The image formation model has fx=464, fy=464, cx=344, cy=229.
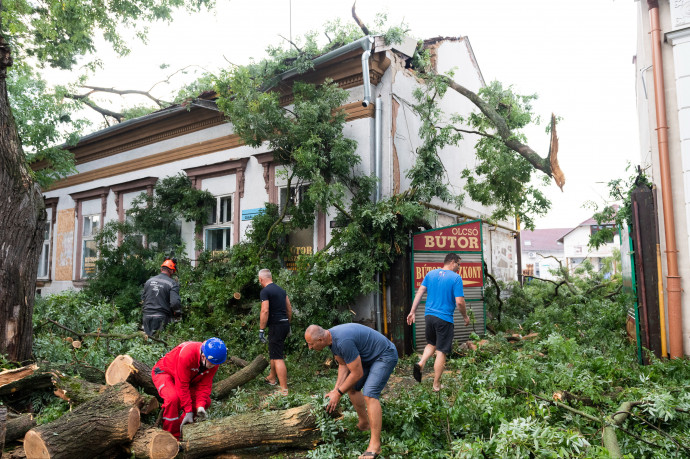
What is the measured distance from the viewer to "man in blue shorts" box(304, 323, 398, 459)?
13.2 ft

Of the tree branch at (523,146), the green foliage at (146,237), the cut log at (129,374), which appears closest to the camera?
the cut log at (129,374)

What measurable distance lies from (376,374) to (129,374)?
2.67m

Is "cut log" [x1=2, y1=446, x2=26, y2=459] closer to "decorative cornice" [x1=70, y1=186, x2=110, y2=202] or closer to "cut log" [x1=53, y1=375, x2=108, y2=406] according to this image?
"cut log" [x1=53, y1=375, x2=108, y2=406]

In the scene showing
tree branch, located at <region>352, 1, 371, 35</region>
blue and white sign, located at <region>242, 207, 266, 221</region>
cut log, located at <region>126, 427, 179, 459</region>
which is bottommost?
cut log, located at <region>126, 427, 179, 459</region>

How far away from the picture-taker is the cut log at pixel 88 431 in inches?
142

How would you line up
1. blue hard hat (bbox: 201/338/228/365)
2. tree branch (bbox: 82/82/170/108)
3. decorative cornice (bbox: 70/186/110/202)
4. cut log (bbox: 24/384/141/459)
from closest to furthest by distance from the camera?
cut log (bbox: 24/384/141/459)
blue hard hat (bbox: 201/338/228/365)
decorative cornice (bbox: 70/186/110/202)
tree branch (bbox: 82/82/170/108)

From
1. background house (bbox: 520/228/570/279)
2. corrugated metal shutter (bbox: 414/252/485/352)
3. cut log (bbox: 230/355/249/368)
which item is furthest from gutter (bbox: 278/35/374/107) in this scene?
background house (bbox: 520/228/570/279)

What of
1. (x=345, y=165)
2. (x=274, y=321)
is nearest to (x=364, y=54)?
(x=345, y=165)

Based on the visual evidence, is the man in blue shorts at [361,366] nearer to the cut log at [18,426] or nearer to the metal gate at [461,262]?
the cut log at [18,426]

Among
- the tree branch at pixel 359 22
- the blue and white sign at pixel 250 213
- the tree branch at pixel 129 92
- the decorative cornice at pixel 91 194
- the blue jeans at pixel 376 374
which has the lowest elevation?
the blue jeans at pixel 376 374

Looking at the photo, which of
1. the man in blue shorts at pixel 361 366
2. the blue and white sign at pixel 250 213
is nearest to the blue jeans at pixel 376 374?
the man in blue shorts at pixel 361 366

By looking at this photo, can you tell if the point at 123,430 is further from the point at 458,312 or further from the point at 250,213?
the point at 250,213

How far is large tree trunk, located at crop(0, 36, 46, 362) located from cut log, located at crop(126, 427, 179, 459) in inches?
96.8

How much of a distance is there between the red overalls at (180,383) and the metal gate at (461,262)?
4.66 meters
